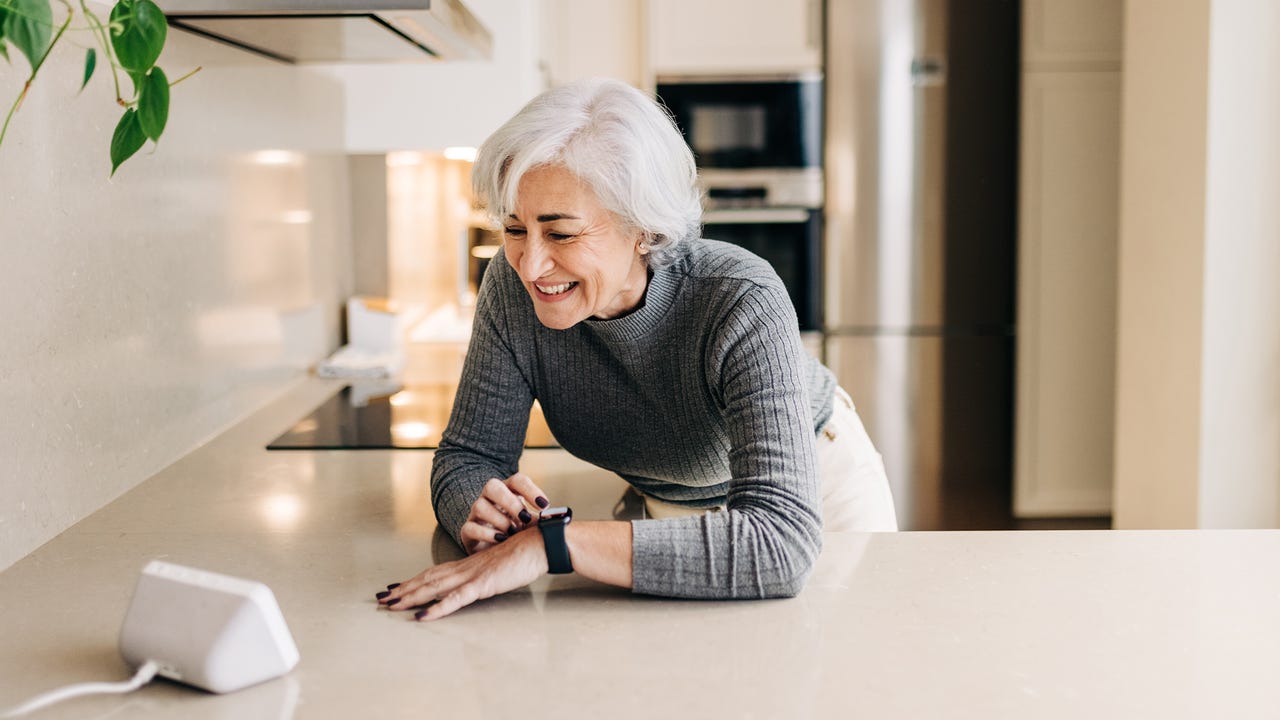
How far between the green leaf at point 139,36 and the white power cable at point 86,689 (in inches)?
18.4

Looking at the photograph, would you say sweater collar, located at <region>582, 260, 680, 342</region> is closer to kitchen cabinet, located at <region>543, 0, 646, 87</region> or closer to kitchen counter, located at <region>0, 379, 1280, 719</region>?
kitchen counter, located at <region>0, 379, 1280, 719</region>

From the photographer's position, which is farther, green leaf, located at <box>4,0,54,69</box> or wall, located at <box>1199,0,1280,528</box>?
wall, located at <box>1199,0,1280,528</box>

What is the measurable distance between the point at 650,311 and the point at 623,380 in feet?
0.39

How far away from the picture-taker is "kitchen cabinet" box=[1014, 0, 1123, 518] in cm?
345

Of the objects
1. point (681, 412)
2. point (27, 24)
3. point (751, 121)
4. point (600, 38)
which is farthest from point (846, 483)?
point (600, 38)

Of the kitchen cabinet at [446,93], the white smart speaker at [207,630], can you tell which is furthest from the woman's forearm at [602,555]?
the kitchen cabinet at [446,93]

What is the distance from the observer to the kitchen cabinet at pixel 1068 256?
3.45 meters

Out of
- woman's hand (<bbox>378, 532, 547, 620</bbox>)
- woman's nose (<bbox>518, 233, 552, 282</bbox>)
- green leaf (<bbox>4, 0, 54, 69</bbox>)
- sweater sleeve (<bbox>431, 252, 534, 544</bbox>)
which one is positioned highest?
green leaf (<bbox>4, 0, 54, 69</bbox>)

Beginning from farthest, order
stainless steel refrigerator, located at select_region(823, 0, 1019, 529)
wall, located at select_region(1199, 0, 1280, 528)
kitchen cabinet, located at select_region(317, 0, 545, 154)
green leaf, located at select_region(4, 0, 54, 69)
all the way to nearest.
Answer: stainless steel refrigerator, located at select_region(823, 0, 1019, 529) < kitchen cabinet, located at select_region(317, 0, 545, 154) < wall, located at select_region(1199, 0, 1280, 528) < green leaf, located at select_region(4, 0, 54, 69)

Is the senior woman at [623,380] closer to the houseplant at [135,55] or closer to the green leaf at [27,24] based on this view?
the houseplant at [135,55]

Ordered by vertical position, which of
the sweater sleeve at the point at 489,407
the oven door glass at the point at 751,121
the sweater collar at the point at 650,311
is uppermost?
the oven door glass at the point at 751,121

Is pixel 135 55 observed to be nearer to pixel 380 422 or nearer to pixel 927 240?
pixel 380 422

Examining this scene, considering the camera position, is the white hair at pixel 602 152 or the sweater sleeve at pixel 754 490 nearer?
the sweater sleeve at pixel 754 490

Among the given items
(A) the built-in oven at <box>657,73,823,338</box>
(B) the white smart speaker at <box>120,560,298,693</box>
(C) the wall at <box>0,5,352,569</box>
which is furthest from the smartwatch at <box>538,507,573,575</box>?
(A) the built-in oven at <box>657,73,823,338</box>
